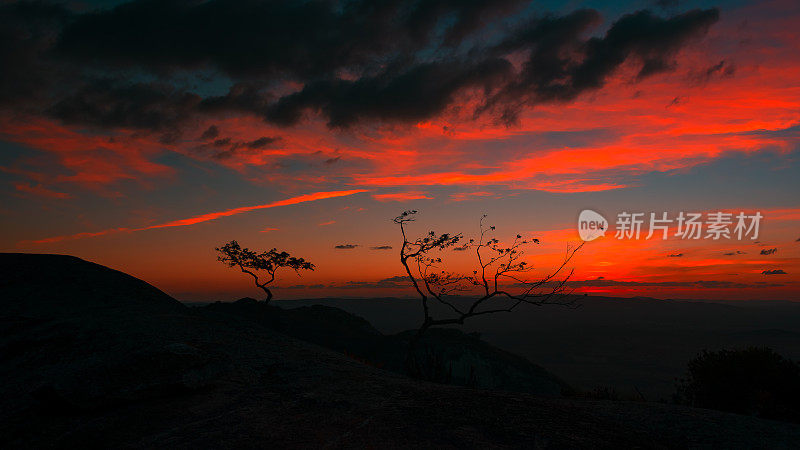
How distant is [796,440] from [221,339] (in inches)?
460

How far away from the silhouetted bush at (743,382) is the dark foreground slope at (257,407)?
8.55 meters

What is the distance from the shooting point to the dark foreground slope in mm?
6746

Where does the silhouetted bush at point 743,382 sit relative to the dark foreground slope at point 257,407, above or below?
below

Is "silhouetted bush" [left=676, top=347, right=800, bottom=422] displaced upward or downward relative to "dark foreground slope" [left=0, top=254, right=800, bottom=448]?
downward

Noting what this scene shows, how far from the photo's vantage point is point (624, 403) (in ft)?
31.4

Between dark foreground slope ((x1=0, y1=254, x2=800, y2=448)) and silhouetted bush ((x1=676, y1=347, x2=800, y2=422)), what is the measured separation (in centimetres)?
855

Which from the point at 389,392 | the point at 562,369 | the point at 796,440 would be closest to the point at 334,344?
the point at 389,392

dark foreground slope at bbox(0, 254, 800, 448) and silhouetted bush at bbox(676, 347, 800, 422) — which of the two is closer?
dark foreground slope at bbox(0, 254, 800, 448)

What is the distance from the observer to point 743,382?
52.9 feet

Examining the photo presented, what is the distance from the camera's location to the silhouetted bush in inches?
592

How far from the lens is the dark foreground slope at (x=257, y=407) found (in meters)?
6.75

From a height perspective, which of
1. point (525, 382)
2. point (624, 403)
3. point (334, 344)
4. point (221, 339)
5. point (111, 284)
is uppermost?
point (111, 284)

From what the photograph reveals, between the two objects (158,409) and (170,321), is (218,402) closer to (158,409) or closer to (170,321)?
(158,409)

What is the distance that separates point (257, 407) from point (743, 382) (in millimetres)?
16709
